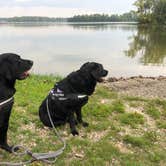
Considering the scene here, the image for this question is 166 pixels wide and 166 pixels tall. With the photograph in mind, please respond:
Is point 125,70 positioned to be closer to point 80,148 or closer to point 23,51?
point 23,51

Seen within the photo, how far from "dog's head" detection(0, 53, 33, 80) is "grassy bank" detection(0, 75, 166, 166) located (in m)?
1.33

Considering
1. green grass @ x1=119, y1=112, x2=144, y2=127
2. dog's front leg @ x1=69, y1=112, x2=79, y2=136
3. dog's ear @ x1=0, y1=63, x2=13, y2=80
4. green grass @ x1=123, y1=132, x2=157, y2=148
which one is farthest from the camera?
green grass @ x1=119, y1=112, x2=144, y2=127

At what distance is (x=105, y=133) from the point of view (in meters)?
5.97

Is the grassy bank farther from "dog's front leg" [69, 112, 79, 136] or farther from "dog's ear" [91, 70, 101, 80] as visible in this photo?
"dog's ear" [91, 70, 101, 80]

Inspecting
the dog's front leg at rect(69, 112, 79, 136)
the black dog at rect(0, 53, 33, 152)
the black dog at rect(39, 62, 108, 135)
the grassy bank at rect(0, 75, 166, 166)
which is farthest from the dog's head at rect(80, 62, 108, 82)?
the black dog at rect(0, 53, 33, 152)

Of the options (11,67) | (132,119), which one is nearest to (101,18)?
(132,119)

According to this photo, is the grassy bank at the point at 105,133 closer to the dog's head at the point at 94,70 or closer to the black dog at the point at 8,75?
the black dog at the point at 8,75

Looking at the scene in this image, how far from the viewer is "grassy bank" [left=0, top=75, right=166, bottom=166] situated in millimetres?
5039

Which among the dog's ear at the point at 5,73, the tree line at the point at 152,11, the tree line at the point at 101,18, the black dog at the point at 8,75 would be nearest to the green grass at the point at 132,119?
the black dog at the point at 8,75

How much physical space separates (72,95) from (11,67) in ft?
4.96

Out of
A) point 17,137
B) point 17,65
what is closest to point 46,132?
point 17,137

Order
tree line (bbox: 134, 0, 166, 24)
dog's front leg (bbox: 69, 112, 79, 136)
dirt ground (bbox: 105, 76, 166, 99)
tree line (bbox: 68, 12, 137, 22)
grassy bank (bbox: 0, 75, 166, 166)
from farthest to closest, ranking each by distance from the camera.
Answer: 1. tree line (bbox: 68, 12, 137, 22)
2. tree line (bbox: 134, 0, 166, 24)
3. dirt ground (bbox: 105, 76, 166, 99)
4. dog's front leg (bbox: 69, 112, 79, 136)
5. grassy bank (bbox: 0, 75, 166, 166)

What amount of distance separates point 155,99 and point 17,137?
4150 millimetres

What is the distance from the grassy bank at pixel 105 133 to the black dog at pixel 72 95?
23 centimetres
